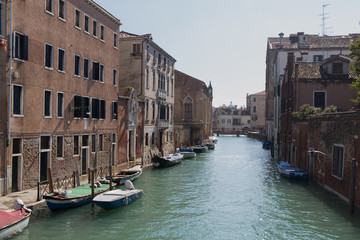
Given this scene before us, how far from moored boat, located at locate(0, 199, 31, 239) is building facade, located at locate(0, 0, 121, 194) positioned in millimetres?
2837

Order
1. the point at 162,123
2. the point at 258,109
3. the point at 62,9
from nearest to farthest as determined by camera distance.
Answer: the point at 62,9
the point at 162,123
the point at 258,109

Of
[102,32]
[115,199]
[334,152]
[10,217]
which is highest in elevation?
[102,32]

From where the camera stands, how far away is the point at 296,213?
14555 mm

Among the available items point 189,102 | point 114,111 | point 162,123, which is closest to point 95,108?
point 114,111

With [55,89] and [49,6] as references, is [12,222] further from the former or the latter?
[49,6]

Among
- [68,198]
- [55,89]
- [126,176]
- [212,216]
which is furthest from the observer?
[126,176]

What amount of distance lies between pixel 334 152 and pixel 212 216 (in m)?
7.10

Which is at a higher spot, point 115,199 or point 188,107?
point 188,107

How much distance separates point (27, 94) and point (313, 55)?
37873 millimetres

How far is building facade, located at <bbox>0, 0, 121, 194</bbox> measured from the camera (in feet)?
46.2

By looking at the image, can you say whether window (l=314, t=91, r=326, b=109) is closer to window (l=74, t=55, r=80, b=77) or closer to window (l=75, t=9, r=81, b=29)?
window (l=74, t=55, r=80, b=77)

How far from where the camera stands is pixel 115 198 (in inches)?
567

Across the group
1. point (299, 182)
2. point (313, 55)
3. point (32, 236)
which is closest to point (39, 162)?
point (32, 236)

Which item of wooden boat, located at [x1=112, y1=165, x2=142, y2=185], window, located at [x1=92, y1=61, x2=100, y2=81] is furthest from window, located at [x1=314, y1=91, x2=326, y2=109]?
window, located at [x1=92, y1=61, x2=100, y2=81]
